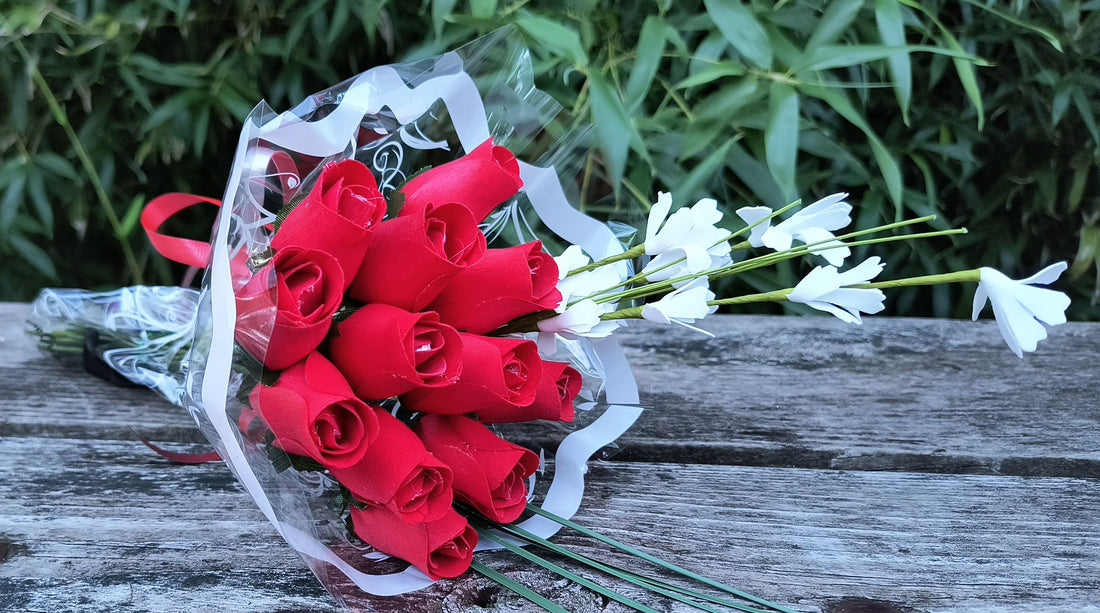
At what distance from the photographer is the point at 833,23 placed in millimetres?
790

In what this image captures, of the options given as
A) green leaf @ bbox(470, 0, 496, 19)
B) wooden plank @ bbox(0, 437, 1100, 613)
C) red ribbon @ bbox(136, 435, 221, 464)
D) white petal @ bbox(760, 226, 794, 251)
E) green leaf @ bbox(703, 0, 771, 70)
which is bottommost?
wooden plank @ bbox(0, 437, 1100, 613)

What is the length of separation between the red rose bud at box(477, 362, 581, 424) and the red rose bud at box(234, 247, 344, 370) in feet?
0.39

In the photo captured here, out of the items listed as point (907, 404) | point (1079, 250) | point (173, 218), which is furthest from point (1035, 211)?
point (173, 218)

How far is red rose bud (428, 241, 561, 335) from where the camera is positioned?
1.55 feet

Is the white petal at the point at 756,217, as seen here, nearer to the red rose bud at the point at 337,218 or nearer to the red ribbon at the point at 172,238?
the red rose bud at the point at 337,218

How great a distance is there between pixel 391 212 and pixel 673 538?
27 centimetres

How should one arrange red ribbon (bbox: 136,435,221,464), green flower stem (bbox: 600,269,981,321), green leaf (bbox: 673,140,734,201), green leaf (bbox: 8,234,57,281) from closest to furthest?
green flower stem (bbox: 600,269,981,321)
red ribbon (bbox: 136,435,221,464)
green leaf (bbox: 673,140,734,201)
green leaf (bbox: 8,234,57,281)

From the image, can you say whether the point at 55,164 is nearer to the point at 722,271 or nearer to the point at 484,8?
the point at 484,8

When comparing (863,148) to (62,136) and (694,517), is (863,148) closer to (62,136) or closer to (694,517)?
(694,517)

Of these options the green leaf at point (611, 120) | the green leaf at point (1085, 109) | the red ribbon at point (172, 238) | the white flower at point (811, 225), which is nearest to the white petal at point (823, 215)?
the white flower at point (811, 225)

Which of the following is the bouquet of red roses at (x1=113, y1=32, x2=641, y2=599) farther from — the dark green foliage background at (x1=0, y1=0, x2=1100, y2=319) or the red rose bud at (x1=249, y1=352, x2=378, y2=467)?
the dark green foliage background at (x1=0, y1=0, x2=1100, y2=319)

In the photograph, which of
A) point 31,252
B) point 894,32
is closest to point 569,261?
point 894,32

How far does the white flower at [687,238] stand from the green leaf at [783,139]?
0.90 ft

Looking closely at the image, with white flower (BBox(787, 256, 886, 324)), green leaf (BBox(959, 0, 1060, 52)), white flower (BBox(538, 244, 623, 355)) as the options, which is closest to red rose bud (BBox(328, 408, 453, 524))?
white flower (BBox(538, 244, 623, 355))
